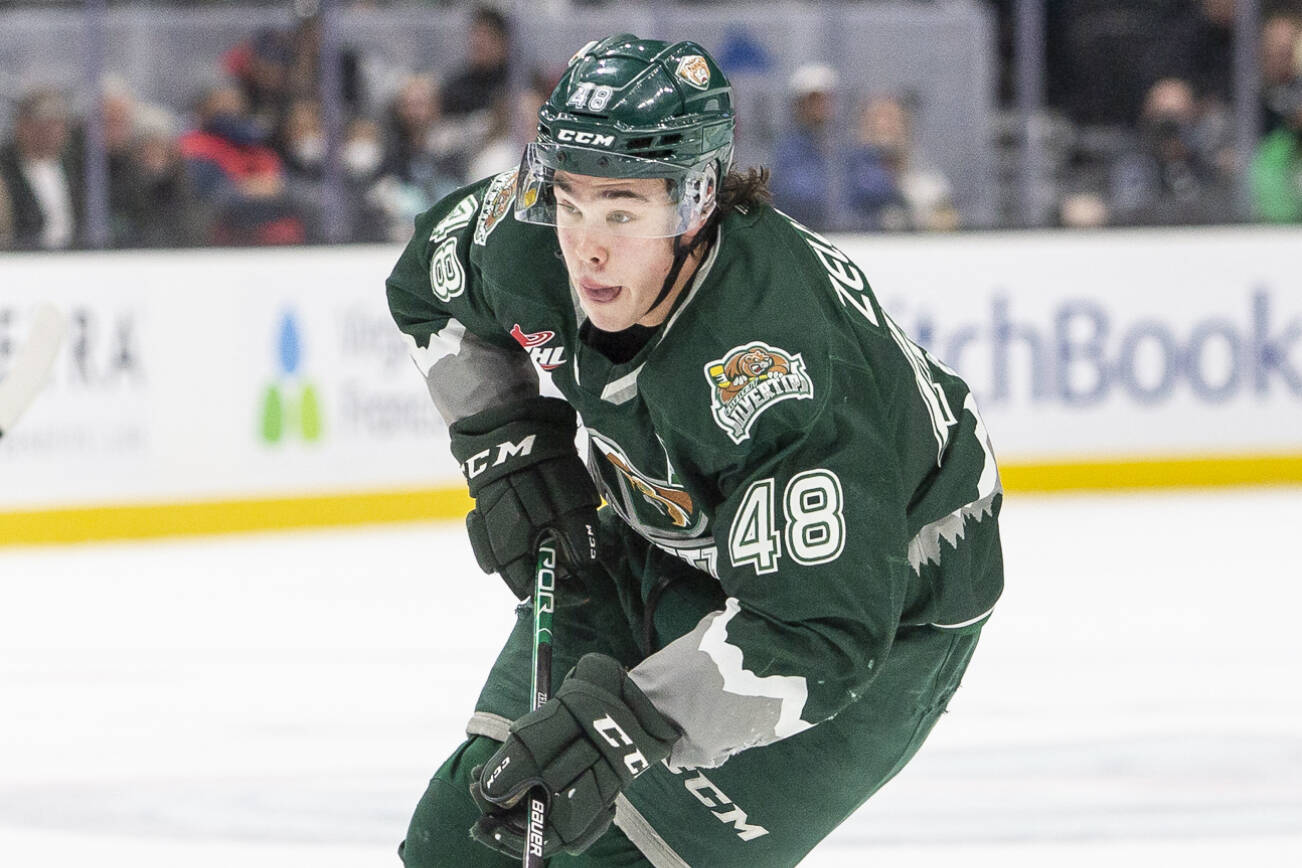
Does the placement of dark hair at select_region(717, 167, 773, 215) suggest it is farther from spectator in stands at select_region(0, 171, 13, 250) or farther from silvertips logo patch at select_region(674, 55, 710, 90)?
spectator in stands at select_region(0, 171, 13, 250)

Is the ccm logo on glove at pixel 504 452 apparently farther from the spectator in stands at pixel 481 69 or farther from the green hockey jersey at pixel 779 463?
the spectator in stands at pixel 481 69

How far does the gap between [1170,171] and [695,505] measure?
561cm

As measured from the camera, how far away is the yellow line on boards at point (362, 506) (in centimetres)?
581

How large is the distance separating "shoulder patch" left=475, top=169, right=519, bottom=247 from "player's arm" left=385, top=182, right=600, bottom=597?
41 mm

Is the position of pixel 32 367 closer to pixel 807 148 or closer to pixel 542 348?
pixel 542 348

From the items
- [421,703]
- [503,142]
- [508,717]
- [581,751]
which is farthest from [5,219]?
[581,751]

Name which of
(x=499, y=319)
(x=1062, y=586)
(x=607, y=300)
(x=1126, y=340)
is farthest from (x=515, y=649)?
(x=1126, y=340)

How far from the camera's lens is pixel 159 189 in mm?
6250

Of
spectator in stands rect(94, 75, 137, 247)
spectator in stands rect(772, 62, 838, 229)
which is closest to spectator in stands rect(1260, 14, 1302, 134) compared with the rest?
spectator in stands rect(772, 62, 838, 229)

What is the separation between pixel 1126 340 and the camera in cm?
680

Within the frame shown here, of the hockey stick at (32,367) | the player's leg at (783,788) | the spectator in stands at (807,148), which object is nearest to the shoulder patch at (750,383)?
the player's leg at (783,788)

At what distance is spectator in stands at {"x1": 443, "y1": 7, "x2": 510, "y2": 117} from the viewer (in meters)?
6.70

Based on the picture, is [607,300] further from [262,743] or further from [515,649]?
[262,743]

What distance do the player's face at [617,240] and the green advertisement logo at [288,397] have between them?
14.5ft
